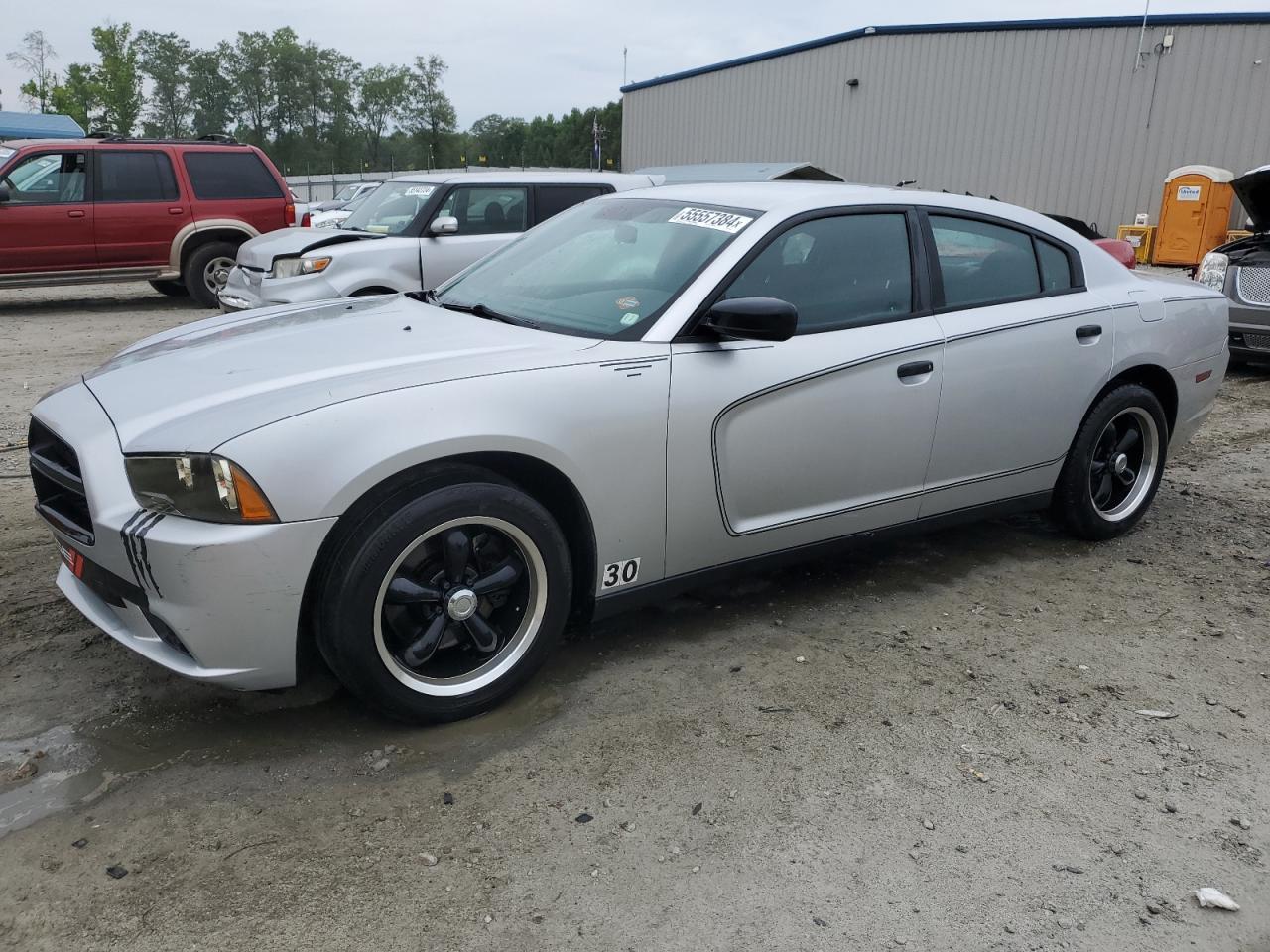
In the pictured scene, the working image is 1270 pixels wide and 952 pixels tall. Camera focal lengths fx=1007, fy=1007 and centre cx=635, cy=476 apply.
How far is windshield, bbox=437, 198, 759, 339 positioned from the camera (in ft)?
11.3

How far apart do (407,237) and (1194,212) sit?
47.6 feet

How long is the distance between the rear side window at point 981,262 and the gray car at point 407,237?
422 centimetres

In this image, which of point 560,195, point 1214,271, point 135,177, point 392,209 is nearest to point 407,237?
point 392,209

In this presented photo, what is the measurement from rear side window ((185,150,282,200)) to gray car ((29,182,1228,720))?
954cm

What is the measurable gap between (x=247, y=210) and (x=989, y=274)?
10.7 m

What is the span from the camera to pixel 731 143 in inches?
1108

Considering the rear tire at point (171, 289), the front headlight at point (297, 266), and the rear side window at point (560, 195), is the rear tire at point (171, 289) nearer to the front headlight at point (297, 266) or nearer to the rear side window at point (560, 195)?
the front headlight at point (297, 266)

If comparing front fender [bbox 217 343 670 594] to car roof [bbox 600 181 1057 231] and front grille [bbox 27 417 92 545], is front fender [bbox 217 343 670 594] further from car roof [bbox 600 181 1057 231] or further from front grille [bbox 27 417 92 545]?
car roof [bbox 600 181 1057 231]

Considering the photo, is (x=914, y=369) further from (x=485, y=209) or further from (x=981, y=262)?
(x=485, y=209)

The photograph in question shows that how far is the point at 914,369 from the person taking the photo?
12.3ft

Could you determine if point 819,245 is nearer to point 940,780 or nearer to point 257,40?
point 940,780

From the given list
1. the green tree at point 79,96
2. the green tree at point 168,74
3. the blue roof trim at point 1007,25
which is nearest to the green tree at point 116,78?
the green tree at point 79,96

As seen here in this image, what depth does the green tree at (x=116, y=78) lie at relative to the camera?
70.7m

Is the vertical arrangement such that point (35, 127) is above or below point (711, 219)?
above
